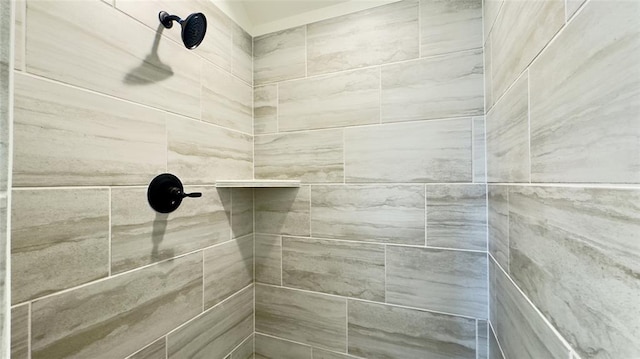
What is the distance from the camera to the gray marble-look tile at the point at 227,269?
3.44ft

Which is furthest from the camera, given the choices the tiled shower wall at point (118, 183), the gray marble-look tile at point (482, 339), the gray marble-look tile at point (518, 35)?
the gray marble-look tile at point (482, 339)

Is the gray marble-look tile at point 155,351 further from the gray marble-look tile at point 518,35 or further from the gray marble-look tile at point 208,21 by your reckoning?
the gray marble-look tile at point 518,35

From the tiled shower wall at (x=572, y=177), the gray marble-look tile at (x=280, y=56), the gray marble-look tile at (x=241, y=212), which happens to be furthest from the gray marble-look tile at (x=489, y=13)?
the gray marble-look tile at (x=241, y=212)

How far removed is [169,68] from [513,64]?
3.28 feet

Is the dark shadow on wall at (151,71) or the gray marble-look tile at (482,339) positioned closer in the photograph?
the dark shadow on wall at (151,71)

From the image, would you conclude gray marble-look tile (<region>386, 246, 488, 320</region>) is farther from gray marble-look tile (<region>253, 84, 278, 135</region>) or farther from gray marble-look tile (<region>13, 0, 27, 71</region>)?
gray marble-look tile (<region>13, 0, 27, 71</region>)

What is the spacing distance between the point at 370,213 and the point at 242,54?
931 mm

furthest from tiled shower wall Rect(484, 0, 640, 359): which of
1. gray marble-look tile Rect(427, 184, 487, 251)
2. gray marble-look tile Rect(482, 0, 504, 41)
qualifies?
gray marble-look tile Rect(427, 184, 487, 251)

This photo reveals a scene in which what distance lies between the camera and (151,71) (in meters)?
0.83

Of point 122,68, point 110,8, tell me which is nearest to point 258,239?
point 122,68

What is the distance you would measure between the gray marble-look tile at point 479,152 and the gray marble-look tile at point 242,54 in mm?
1004

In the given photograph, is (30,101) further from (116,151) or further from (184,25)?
(184,25)

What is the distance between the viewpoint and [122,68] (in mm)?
746

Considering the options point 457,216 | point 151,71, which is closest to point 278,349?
point 457,216
